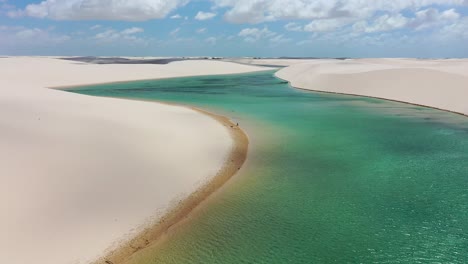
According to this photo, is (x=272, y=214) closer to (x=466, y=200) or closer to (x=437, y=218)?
(x=437, y=218)

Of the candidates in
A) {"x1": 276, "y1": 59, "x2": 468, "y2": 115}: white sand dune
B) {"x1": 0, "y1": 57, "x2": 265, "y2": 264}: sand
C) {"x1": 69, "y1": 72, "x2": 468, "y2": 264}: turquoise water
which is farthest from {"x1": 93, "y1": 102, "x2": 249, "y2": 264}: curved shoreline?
{"x1": 276, "y1": 59, "x2": 468, "y2": 115}: white sand dune

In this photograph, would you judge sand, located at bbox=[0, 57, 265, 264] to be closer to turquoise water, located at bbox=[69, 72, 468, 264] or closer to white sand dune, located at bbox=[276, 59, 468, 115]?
turquoise water, located at bbox=[69, 72, 468, 264]

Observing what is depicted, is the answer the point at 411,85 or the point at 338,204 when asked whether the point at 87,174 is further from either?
the point at 411,85

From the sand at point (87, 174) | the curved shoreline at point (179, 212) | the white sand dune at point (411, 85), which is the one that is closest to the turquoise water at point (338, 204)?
the curved shoreline at point (179, 212)

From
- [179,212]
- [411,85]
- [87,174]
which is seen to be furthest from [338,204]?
[411,85]

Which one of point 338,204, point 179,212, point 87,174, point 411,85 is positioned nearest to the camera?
point 179,212

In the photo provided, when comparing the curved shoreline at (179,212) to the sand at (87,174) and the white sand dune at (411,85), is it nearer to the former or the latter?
the sand at (87,174)
